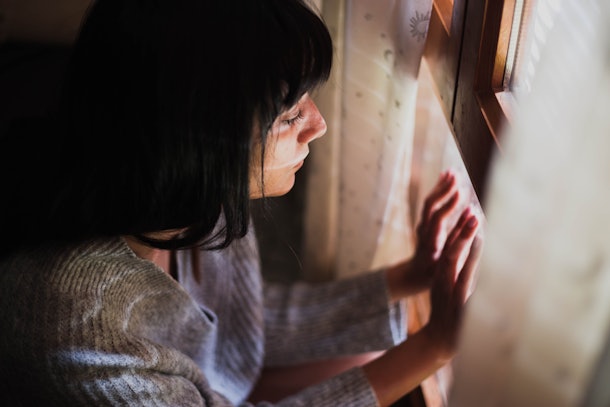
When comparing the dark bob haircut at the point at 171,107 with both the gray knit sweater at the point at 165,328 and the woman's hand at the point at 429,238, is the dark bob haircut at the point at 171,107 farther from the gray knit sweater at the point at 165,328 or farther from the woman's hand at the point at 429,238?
the woman's hand at the point at 429,238

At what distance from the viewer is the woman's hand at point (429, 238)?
1165mm

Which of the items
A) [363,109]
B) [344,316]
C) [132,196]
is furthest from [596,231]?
[344,316]

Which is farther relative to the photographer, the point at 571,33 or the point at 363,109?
the point at 363,109

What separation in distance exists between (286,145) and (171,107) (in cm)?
18

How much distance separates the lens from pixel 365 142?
1.30 meters

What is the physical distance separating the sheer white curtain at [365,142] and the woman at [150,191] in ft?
0.74

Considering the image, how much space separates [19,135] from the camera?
1.03m

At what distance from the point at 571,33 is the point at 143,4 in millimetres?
502

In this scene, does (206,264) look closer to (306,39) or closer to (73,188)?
(73,188)

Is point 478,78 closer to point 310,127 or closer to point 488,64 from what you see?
point 488,64

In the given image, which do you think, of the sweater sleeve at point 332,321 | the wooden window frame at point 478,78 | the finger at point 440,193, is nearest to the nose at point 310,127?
the wooden window frame at point 478,78

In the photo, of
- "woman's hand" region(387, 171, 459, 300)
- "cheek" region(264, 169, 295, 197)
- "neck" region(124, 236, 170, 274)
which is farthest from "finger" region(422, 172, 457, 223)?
"neck" region(124, 236, 170, 274)

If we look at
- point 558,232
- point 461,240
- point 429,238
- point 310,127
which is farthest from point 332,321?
point 558,232

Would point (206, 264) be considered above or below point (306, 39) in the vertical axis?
below
